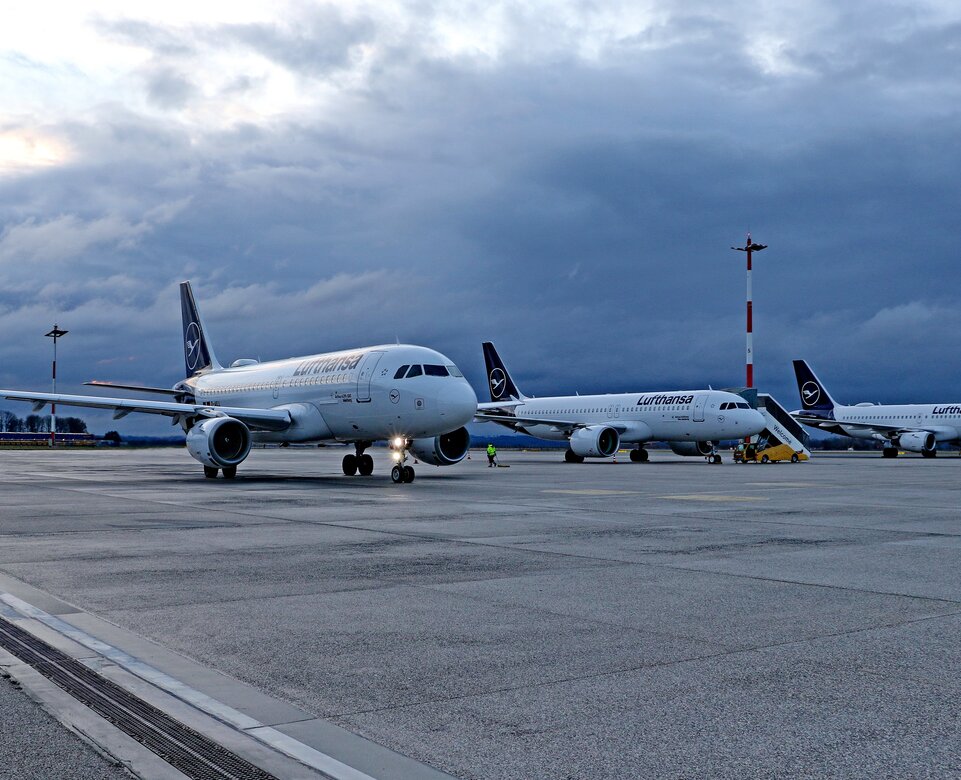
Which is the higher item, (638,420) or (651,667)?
A: (638,420)

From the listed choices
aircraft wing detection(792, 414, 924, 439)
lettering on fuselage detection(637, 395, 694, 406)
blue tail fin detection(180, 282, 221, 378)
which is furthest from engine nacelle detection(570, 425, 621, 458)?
aircraft wing detection(792, 414, 924, 439)

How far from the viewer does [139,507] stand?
16.6 meters

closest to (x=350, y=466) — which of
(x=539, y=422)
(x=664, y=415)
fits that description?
(x=664, y=415)

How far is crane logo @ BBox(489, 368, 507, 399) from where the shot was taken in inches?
2501

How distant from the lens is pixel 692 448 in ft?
168

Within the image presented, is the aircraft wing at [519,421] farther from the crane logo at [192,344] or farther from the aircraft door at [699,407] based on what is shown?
the crane logo at [192,344]

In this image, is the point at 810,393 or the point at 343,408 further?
the point at 810,393

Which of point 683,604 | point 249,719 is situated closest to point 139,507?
point 683,604

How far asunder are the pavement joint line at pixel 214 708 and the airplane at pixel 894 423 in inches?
2353

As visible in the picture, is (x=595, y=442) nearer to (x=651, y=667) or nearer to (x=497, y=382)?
(x=497, y=382)

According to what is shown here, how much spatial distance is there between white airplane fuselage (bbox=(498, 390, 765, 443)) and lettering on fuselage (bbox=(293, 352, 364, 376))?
75.7 ft

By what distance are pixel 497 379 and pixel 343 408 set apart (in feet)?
125

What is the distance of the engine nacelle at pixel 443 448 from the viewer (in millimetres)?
27703

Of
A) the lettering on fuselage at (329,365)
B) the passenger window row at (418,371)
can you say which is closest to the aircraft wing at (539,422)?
the lettering on fuselage at (329,365)
